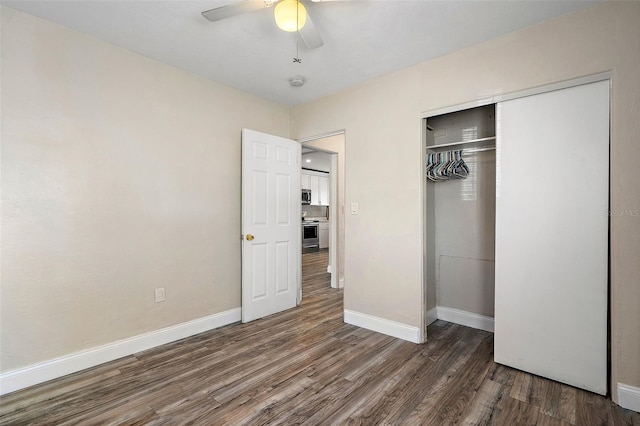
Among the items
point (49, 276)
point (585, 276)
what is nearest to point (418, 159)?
point (585, 276)

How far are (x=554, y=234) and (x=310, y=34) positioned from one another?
2173 mm

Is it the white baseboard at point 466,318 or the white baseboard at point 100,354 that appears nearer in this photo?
the white baseboard at point 100,354

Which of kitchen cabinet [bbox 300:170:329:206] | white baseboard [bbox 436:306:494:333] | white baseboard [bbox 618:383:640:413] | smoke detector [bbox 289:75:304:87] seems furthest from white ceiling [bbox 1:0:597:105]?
kitchen cabinet [bbox 300:170:329:206]

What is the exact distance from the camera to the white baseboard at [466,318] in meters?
3.15

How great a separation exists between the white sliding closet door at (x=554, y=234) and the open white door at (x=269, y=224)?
228 centimetres

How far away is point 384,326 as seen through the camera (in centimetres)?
313

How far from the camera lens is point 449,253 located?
343cm

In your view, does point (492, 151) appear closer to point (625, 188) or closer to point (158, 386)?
point (625, 188)

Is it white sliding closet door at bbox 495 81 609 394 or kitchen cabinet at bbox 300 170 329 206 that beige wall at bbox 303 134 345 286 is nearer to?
white sliding closet door at bbox 495 81 609 394

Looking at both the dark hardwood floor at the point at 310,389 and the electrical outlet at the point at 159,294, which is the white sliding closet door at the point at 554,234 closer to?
the dark hardwood floor at the point at 310,389

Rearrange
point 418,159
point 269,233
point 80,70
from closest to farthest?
point 80,70
point 418,159
point 269,233

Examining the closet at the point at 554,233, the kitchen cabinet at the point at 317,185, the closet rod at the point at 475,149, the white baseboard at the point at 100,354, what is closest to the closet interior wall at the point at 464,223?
the closet rod at the point at 475,149

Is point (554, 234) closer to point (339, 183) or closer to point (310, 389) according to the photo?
point (310, 389)

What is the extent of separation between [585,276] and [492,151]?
1.41m
